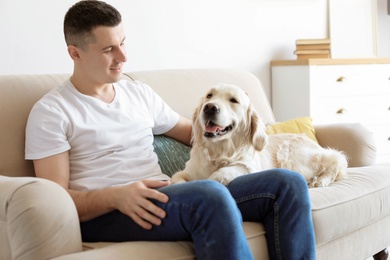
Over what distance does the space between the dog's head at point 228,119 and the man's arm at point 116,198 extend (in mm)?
363

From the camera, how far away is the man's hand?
1.64 meters

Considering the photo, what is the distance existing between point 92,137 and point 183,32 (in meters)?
1.86

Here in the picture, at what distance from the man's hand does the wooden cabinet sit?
2.43 m

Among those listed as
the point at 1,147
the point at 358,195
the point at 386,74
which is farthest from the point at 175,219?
the point at 386,74

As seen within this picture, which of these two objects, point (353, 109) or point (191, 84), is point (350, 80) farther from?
point (191, 84)

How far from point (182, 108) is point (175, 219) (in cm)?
106

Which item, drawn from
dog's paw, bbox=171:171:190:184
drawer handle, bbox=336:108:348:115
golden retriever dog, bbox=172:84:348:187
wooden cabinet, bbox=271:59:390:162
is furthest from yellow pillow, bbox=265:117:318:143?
drawer handle, bbox=336:108:348:115

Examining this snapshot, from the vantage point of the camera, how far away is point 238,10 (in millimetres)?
3971

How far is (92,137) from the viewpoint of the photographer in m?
Result: 1.96

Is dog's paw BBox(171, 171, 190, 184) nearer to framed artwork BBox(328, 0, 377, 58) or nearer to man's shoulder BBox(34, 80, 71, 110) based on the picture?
man's shoulder BBox(34, 80, 71, 110)

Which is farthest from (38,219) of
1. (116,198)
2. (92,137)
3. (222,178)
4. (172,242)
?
(222,178)

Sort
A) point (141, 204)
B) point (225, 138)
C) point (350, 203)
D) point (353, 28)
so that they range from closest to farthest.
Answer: point (141, 204)
point (225, 138)
point (350, 203)
point (353, 28)

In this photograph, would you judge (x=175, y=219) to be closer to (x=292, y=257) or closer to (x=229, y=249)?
(x=229, y=249)

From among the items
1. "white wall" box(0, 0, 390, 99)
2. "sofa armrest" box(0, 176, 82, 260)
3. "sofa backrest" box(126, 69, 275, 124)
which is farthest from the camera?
"white wall" box(0, 0, 390, 99)
